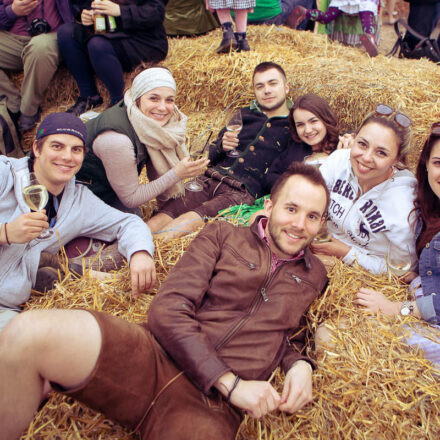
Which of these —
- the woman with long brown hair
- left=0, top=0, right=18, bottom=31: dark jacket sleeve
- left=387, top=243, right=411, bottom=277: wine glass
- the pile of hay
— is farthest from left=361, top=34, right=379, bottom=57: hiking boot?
left=0, top=0, right=18, bottom=31: dark jacket sleeve

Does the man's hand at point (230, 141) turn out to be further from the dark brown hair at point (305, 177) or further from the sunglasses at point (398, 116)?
the dark brown hair at point (305, 177)

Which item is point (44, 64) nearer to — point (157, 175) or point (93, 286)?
point (157, 175)

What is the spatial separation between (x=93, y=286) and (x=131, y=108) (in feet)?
5.23

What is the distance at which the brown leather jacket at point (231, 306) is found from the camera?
2.06 meters

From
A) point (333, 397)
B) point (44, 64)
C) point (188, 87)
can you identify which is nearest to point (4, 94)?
point (44, 64)

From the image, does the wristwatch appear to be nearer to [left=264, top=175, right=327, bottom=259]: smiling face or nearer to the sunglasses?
[left=264, top=175, right=327, bottom=259]: smiling face

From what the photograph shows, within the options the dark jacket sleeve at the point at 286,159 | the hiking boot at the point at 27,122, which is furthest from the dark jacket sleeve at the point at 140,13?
the dark jacket sleeve at the point at 286,159

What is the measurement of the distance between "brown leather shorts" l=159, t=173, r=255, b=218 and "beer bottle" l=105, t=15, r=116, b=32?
2.28m

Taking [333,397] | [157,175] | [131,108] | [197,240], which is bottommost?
[333,397]

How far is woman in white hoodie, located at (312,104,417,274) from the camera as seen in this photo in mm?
2949

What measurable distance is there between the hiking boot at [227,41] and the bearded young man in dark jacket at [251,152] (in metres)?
1.59

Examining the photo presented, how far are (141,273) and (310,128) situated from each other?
2.34 metres

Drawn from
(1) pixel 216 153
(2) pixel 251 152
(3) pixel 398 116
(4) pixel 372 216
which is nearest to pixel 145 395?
(4) pixel 372 216

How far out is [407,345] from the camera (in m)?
2.46
